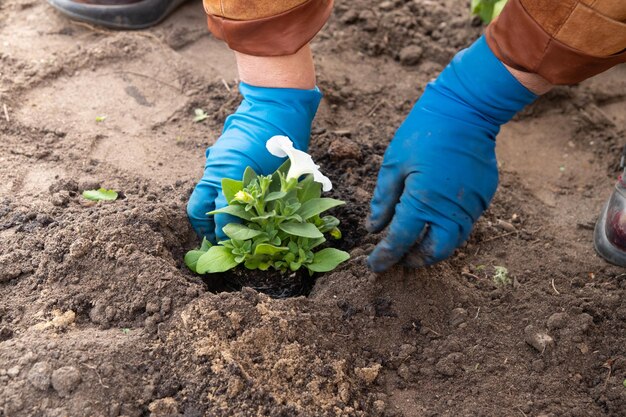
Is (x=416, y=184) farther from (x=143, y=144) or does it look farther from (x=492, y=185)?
(x=143, y=144)

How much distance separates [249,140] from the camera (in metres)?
2.68

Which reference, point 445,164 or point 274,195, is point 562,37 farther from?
point 274,195

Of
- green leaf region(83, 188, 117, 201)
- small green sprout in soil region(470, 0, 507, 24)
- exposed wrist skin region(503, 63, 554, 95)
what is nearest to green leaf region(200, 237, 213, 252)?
green leaf region(83, 188, 117, 201)

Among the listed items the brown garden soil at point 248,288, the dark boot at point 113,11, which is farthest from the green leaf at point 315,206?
the dark boot at point 113,11

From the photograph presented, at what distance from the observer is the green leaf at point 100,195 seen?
8.95 ft

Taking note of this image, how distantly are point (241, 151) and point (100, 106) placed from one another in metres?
1.02

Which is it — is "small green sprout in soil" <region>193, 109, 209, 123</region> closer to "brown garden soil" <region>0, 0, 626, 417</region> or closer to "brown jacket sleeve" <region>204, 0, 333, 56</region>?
"brown garden soil" <region>0, 0, 626, 417</region>

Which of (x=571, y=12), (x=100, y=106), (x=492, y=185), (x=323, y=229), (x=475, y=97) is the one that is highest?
(x=571, y=12)

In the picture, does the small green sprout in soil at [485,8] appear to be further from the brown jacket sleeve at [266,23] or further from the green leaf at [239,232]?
the green leaf at [239,232]

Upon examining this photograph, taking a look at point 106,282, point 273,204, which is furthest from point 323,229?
point 106,282

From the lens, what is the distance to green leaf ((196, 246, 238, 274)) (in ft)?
7.74

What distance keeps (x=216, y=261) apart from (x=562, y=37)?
1298 mm

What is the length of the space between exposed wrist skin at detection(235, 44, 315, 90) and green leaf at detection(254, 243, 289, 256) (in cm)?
74

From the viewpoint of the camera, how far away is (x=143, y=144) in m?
3.15
